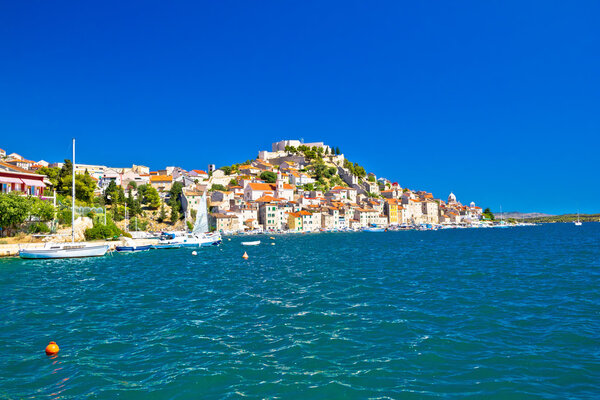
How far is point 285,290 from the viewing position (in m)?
15.0

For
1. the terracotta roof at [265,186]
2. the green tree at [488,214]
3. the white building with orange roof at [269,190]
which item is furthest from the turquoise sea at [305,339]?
the green tree at [488,214]

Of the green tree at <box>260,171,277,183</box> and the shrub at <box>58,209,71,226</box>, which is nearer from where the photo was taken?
the shrub at <box>58,209,71,226</box>

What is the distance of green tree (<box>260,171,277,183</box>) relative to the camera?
10956 cm

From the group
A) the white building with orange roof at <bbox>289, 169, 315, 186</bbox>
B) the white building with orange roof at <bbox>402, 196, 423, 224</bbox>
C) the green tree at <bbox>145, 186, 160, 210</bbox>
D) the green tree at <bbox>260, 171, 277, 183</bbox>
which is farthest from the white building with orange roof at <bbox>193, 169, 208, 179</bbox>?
the white building with orange roof at <bbox>402, 196, 423, 224</bbox>

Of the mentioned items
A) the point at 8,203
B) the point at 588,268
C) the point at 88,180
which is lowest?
the point at 588,268

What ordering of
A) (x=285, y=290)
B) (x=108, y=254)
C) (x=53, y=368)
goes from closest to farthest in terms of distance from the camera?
(x=53, y=368), (x=285, y=290), (x=108, y=254)

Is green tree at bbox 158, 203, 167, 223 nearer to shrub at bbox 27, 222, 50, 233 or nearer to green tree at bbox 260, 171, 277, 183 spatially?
green tree at bbox 260, 171, 277, 183

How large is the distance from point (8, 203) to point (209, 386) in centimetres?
2715

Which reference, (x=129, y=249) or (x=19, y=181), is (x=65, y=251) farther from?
(x=19, y=181)

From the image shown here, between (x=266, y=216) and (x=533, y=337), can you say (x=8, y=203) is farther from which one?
(x=266, y=216)

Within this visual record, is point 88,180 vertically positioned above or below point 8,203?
above

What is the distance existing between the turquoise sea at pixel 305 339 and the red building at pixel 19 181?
19.2m

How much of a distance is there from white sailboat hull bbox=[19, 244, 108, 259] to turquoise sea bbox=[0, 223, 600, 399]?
9833 millimetres

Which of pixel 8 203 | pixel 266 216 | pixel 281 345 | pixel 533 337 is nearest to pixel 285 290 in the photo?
pixel 281 345
